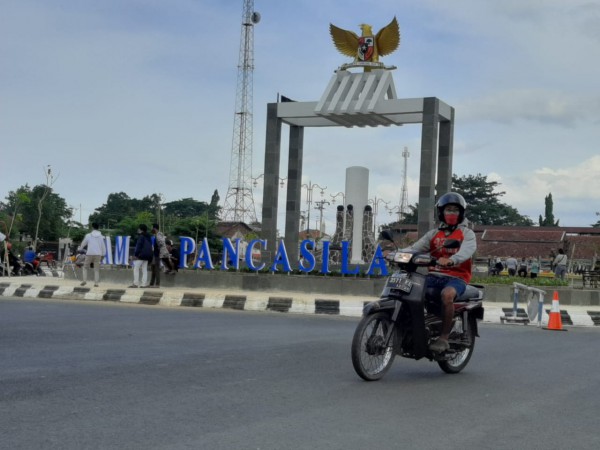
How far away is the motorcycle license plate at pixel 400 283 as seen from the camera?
24.0ft

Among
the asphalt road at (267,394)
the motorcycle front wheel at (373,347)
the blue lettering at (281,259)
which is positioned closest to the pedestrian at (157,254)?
the blue lettering at (281,259)

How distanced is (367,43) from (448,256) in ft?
69.5

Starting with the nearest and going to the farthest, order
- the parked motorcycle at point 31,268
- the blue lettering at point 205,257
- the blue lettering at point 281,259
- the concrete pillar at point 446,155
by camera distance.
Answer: the blue lettering at point 281,259
the blue lettering at point 205,257
the concrete pillar at point 446,155
the parked motorcycle at point 31,268

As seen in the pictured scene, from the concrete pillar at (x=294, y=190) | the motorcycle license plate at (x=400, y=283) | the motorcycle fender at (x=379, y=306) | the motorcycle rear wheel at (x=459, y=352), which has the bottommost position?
the motorcycle rear wheel at (x=459, y=352)

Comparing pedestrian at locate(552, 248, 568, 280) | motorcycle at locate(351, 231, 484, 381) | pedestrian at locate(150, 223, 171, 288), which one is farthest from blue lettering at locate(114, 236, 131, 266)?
motorcycle at locate(351, 231, 484, 381)

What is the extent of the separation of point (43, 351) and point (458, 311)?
4.12 m

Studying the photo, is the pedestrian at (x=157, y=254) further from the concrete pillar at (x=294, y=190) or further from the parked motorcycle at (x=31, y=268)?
the parked motorcycle at (x=31, y=268)

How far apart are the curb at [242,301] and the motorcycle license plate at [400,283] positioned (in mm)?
8490

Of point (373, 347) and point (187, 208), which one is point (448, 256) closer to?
point (373, 347)

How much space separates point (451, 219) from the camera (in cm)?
813

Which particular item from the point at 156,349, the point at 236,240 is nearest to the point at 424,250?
the point at 156,349

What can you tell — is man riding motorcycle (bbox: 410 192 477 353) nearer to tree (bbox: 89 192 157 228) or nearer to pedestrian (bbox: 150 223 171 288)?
pedestrian (bbox: 150 223 171 288)

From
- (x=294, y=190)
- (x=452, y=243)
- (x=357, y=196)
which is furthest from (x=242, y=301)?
(x=357, y=196)

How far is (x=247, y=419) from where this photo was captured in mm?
5383
